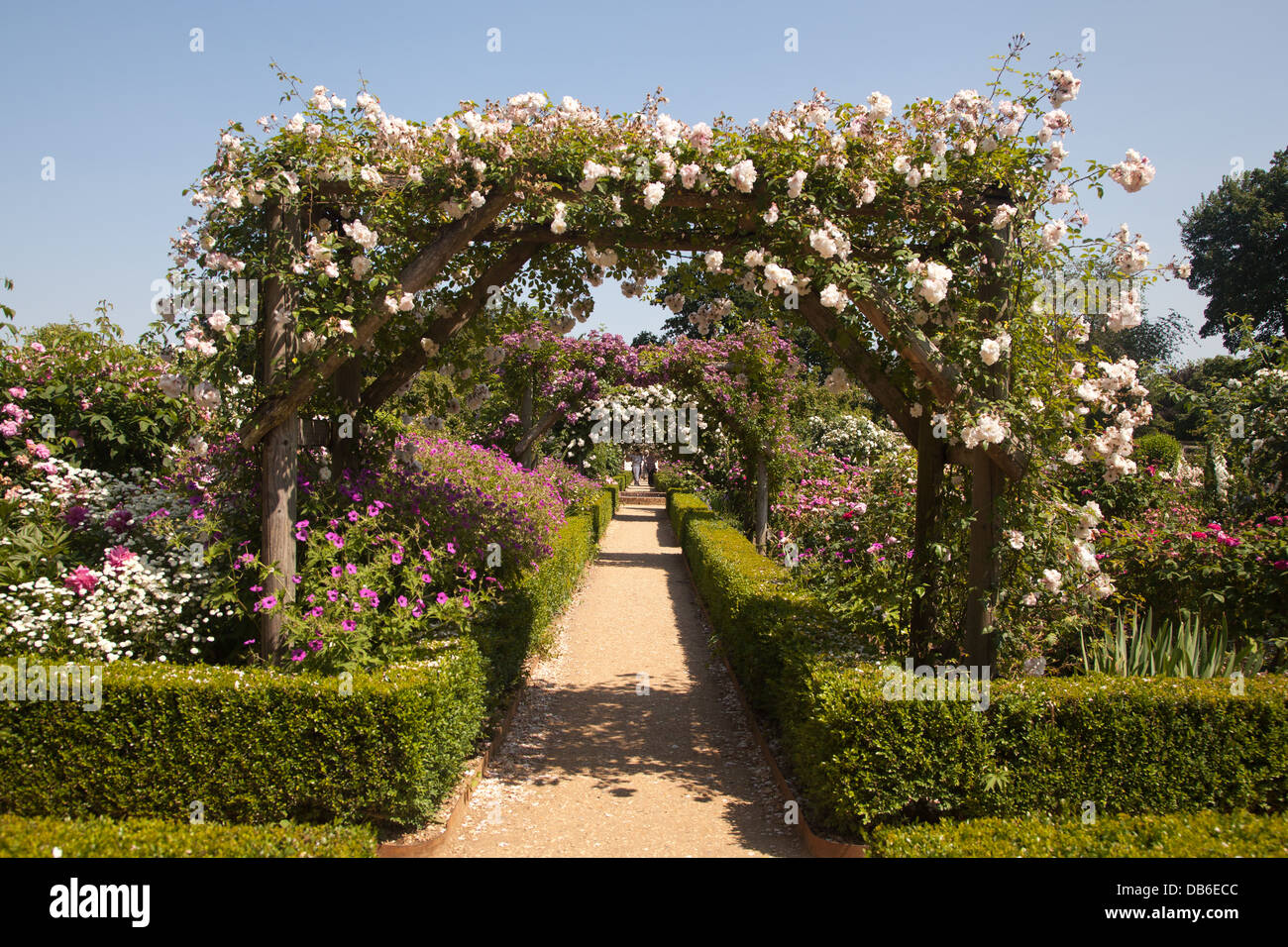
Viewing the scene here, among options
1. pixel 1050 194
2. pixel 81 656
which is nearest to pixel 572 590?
pixel 81 656

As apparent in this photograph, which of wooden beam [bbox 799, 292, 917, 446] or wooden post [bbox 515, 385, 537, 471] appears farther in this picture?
wooden post [bbox 515, 385, 537, 471]

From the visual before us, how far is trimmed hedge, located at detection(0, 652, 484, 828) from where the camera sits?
3850mm

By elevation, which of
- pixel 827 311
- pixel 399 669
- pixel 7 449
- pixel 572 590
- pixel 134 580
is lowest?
pixel 572 590

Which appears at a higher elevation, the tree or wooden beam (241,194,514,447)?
the tree

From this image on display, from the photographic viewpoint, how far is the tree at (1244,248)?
3206 cm

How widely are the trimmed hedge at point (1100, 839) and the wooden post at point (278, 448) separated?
3.66 m

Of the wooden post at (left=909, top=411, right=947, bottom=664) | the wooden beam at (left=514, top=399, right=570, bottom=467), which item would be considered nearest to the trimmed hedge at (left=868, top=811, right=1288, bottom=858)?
the wooden post at (left=909, top=411, right=947, bottom=664)

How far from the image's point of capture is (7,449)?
6.06 metres

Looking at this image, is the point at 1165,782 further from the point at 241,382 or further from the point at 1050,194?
the point at 241,382

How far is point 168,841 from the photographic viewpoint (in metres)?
3.03

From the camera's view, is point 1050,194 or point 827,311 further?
point 827,311

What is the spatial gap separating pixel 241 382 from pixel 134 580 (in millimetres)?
1452

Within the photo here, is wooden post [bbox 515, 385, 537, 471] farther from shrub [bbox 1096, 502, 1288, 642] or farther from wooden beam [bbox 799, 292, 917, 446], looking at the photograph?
shrub [bbox 1096, 502, 1288, 642]

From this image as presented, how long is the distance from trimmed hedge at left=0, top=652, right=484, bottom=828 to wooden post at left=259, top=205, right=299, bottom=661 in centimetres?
94
